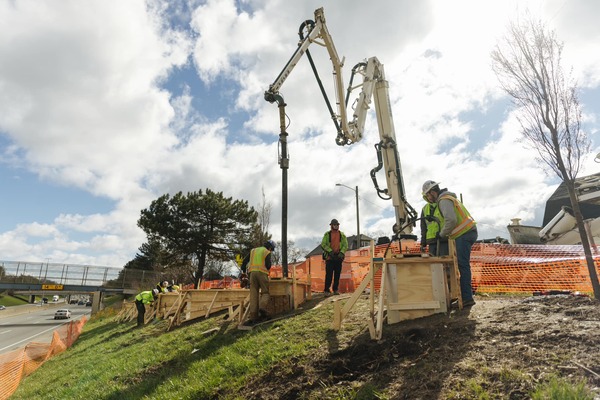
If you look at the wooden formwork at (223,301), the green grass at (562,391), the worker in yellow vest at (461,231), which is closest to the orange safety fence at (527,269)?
the wooden formwork at (223,301)

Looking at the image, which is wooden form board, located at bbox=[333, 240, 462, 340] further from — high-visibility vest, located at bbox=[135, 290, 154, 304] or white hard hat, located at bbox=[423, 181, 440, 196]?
high-visibility vest, located at bbox=[135, 290, 154, 304]

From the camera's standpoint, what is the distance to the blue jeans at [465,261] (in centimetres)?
594

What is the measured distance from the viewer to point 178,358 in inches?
281

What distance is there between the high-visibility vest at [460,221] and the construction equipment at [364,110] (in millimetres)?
1269

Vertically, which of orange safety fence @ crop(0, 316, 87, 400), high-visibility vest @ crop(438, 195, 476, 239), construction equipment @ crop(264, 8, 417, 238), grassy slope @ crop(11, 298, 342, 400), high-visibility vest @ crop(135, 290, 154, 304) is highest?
construction equipment @ crop(264, 8, 417, 238)

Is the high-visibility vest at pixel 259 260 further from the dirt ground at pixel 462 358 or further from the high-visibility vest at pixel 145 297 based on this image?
the high-visibility vest at pixel 145 297

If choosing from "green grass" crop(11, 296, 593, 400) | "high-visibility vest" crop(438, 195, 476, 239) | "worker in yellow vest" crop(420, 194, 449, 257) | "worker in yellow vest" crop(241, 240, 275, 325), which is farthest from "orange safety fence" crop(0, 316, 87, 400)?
"high-visibility vest" crop(438, 195, 476, 239)

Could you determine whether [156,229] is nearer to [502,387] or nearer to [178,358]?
[178,358]

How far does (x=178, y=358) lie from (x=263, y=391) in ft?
10.9

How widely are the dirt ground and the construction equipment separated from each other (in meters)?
2.61

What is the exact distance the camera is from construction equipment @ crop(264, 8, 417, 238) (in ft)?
27.1

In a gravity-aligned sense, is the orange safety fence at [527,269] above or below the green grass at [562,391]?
above

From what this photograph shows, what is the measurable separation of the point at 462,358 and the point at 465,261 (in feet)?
7.90

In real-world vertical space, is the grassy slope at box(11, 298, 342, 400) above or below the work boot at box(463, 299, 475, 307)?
below
